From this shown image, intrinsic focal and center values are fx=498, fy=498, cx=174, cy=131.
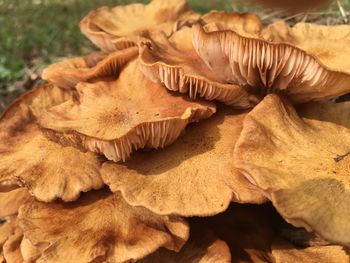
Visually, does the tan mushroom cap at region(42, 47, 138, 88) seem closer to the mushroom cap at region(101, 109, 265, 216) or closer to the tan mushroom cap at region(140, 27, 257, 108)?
the tan mushroom cap at region(140, 27, 257, 108)

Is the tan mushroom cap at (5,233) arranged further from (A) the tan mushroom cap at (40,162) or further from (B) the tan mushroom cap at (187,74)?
(B) the tan mushroom cap at (187,74)

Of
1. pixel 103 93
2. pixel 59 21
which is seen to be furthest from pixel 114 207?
pixel 59 21

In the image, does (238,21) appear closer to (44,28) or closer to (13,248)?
(13,248)

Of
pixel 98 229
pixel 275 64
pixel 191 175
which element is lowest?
pixel 98 229

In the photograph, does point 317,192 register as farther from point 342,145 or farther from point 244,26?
point 244,26

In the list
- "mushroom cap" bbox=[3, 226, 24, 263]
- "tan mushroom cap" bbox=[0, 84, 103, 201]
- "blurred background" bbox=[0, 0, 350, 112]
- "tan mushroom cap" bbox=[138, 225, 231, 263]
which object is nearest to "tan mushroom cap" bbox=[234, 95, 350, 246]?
"tan mushroom cap" bbox=[138, 225, 231, 263]

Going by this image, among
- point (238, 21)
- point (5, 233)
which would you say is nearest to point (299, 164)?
point (238, 21)
